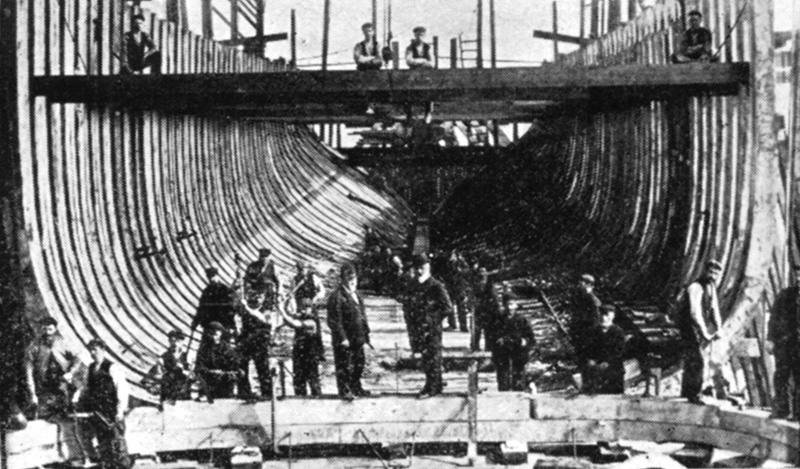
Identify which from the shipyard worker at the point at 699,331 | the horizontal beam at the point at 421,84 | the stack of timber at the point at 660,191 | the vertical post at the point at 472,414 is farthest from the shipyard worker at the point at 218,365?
the stack of timber at the point at 660,191

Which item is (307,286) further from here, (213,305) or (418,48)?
(418,48)

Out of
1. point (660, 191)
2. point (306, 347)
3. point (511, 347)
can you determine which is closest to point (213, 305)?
point (306, 347)

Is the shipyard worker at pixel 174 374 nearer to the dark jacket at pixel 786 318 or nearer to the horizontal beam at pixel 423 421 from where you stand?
the horizontal beam at pixel 423 421

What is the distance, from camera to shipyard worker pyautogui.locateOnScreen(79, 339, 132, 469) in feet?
23.6

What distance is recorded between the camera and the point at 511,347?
8617mm

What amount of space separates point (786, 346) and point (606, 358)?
1466 mm

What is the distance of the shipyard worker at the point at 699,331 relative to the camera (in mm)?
7773

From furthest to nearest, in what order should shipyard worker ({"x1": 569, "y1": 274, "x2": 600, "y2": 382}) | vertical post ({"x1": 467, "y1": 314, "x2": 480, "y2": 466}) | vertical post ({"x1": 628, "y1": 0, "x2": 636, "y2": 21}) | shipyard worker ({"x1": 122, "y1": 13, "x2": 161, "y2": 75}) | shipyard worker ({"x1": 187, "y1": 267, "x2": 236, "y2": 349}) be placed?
vertical post ({"x1": 628, "y1": 0, "x2": 636, "y2": 21}) → shipyard worker ({"x1": 122, "y1": 13, "x2": 161, "y2": 75}) → shipyard worker ({"x1": 187, "y1": 267, "x2": 236, "y2": 349}) → shipyard worker ({"x1": 569, "y1": 274, "x2": 600, "y2": 382}) → vertical post ({"x1": 467, "y1": 314, "x2": 480, "y2": 466})

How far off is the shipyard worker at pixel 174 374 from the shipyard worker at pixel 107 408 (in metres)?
0.77

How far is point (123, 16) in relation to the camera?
37.3ft

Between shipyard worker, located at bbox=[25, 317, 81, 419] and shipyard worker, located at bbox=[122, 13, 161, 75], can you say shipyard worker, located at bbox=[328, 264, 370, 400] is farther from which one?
shipyard worker, located at bbox=[122, 13, 161, 75]

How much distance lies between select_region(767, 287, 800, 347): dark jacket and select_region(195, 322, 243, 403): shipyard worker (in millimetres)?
4290

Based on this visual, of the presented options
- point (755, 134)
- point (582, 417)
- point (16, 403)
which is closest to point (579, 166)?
point (755, 134)

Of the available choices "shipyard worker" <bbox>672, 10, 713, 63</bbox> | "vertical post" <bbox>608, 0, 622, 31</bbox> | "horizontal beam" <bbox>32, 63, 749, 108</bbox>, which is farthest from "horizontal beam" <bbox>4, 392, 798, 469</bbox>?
"vertical post" <bbox>608, 0, 622, 31</bbox>
